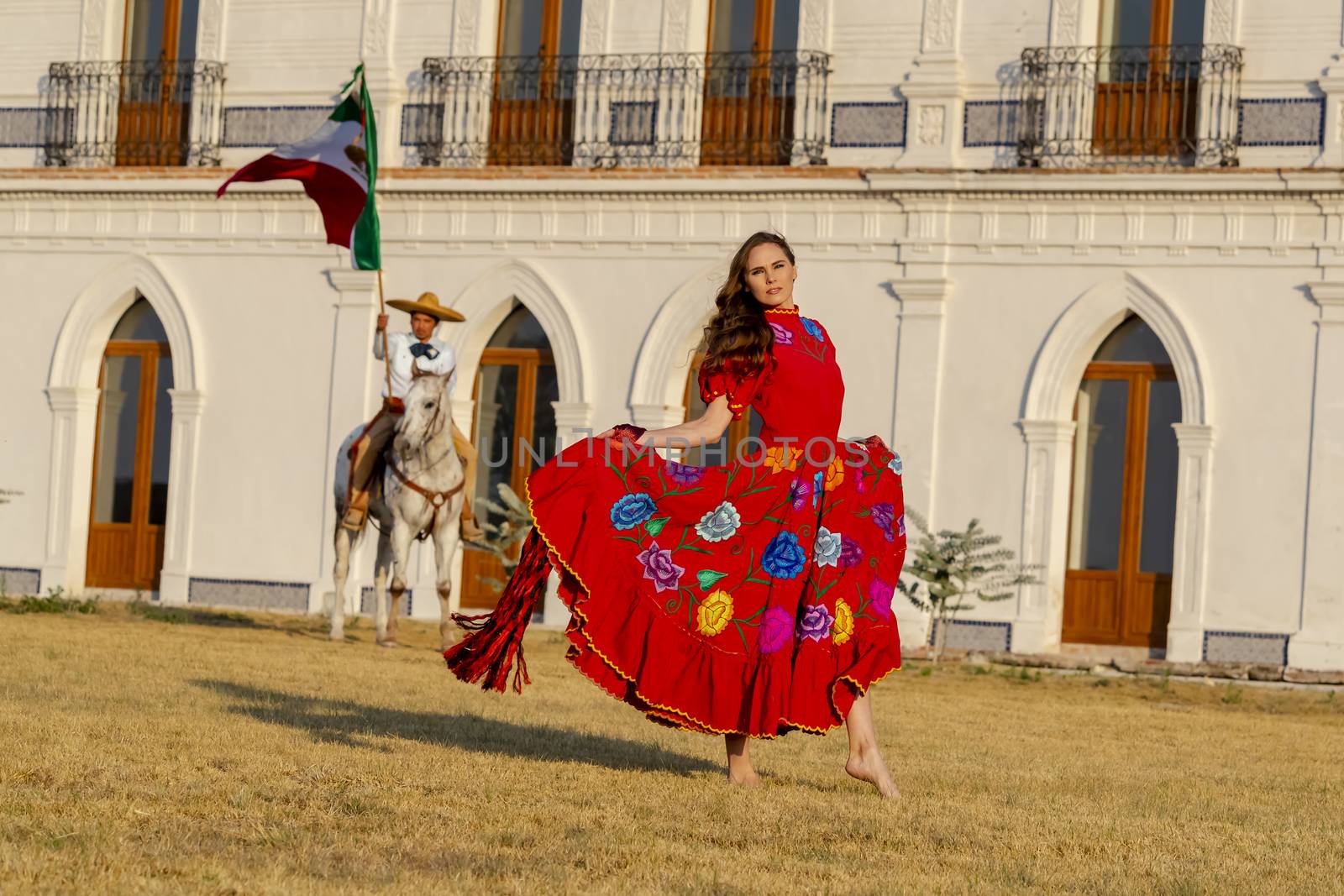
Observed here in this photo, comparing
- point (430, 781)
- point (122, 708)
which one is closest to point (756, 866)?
point (430, 781)

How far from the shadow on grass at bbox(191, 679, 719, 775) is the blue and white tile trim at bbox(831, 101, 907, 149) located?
10.6 meters

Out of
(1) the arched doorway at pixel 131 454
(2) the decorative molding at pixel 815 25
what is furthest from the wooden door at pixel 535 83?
(1) the arched doorway at pixel 131 454

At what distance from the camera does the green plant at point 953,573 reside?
17.3 m

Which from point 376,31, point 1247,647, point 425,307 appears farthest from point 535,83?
point 1247,647

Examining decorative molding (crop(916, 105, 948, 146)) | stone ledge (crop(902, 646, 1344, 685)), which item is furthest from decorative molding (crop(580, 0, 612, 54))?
stone ledge (crop(902, 646, 1344, 685))

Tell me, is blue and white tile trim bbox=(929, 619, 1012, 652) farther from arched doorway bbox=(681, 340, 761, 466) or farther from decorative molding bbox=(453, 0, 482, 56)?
decorative molding bbox=(453, 0, 482, 56)

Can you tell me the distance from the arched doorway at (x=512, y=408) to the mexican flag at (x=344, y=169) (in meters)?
3.54

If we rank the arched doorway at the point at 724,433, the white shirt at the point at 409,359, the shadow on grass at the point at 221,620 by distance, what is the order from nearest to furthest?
1. the white shirt at the point at 409,359
2. the shadow on grass at the point at 221,620
3. the arched doorway at the point at 724,433

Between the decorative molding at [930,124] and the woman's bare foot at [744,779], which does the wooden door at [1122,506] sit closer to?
the decorative molding at [930,124]

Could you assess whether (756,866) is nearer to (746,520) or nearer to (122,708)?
(746,520)

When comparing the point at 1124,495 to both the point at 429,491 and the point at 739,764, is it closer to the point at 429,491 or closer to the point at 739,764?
the point at 429,491

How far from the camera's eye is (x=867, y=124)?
755 inches

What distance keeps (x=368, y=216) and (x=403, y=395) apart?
3.21 meters

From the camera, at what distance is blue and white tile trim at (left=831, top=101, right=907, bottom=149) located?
19.0 m
